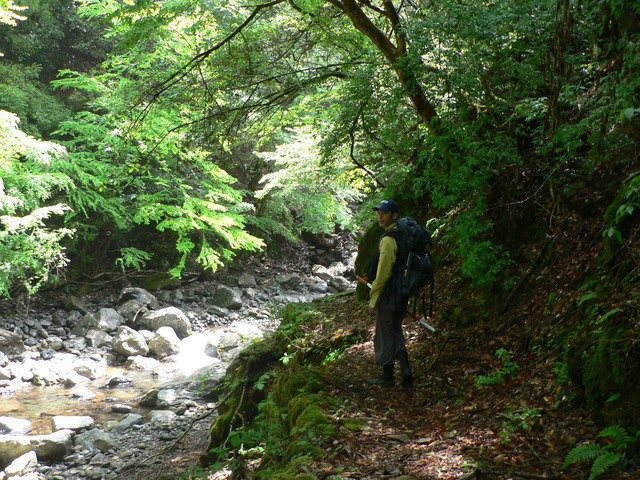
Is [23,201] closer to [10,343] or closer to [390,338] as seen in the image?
[10,343]

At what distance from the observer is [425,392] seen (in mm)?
4496

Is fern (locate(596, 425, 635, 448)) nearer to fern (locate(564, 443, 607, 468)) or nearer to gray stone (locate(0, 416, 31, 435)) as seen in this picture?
fern (locate(564, 443, 607, 468))

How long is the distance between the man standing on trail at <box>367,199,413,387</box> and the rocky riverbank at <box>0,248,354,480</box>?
2682 millimetres

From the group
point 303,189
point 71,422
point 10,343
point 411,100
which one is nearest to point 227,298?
point 303,189

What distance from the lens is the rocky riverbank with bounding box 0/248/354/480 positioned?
676 centimetres

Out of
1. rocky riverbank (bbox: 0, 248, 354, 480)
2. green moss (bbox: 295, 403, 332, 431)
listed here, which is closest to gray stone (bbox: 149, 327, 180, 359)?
rocky riverbank (bbox: 0, 248, 354, 480)

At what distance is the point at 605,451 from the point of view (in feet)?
8.22

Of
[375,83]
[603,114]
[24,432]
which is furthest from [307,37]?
[24,432]

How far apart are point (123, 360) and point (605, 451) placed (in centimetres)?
1094

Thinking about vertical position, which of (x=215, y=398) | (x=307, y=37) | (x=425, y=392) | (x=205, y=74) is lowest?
(x=215, y=398)

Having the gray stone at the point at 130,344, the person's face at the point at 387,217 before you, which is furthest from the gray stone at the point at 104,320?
the person's face at the point at 387,217

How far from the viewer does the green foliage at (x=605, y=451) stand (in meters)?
2.36

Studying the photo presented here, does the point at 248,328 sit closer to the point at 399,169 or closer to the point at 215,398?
A: the point at 215,398

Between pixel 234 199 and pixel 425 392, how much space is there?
11.9 metres
